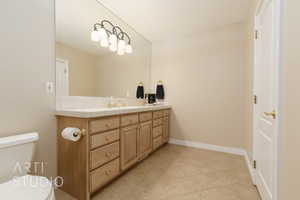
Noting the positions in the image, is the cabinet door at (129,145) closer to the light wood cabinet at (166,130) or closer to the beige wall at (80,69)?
the beige wall at (80,69)

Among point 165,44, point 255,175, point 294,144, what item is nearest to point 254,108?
point 255,175

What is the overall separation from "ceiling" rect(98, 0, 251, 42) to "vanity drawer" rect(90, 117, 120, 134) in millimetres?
1727

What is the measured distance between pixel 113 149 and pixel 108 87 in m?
1.10

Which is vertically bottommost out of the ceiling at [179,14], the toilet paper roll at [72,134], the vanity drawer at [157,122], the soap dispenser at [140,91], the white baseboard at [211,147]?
the white baseboard at [211,147]

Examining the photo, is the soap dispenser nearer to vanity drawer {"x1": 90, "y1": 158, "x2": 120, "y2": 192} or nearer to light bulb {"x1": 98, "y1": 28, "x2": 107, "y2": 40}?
light bulb {"x1": 98, "y1": 28, "x2": 107, "y2": 40}

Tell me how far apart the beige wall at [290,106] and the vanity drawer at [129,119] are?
149 cm

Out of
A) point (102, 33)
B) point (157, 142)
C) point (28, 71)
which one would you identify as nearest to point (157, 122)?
point (157, 142)

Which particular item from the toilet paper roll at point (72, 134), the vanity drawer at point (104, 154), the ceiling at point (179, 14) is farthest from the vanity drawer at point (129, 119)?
the ceiling at point (179, 14)

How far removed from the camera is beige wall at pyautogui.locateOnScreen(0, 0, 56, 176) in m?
1.17

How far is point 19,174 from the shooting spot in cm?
112

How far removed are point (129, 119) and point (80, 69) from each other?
95 cm

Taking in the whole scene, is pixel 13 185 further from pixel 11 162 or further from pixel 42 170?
pixel 42 170

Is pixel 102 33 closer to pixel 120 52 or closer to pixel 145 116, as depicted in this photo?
pixel 120 52

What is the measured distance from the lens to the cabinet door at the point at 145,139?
2.19 metres
